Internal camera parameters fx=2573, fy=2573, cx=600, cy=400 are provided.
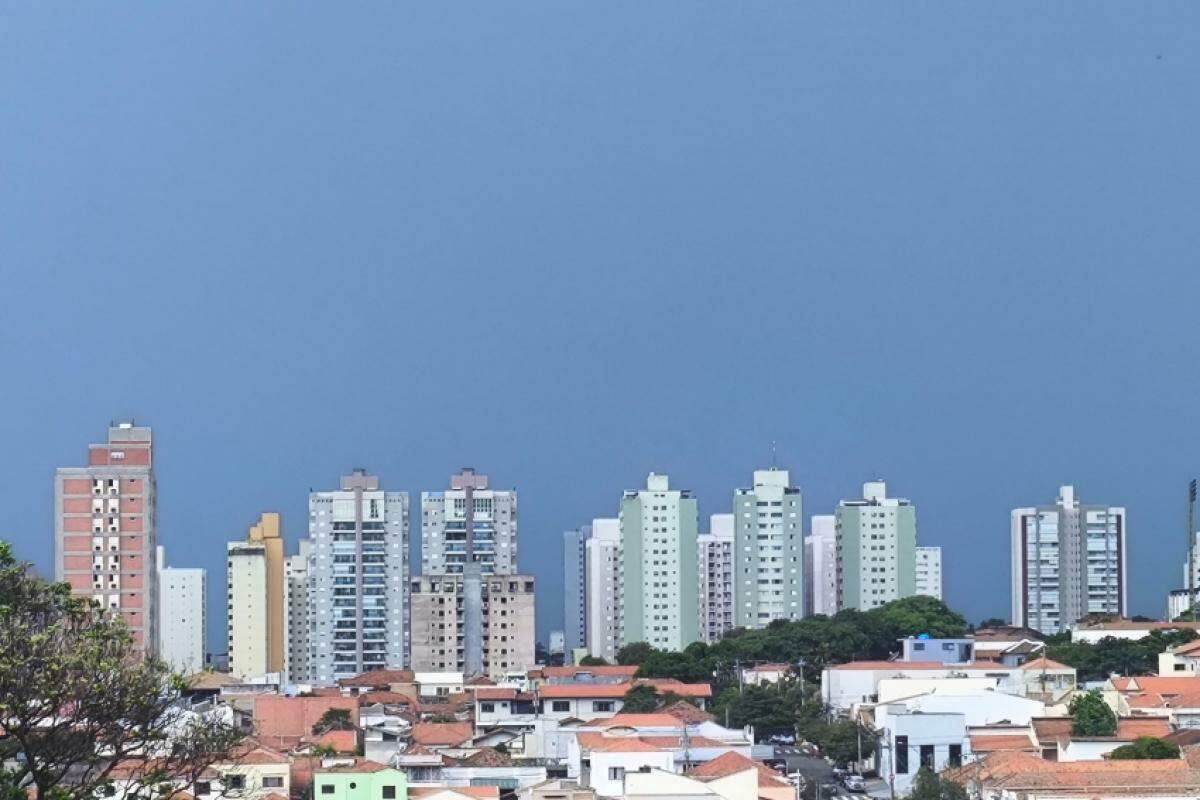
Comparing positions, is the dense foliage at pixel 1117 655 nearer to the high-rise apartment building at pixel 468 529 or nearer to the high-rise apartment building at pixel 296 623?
the high-rise apartment building at pixel 468 529

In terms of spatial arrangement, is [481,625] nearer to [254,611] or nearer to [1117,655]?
[254,611]

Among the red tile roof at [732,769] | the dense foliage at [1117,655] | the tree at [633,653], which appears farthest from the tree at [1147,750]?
the tree at [633,653]

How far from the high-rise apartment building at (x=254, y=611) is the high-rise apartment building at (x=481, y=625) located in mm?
5033

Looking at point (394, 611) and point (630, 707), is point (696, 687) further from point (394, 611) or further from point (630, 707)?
point (394, 611)

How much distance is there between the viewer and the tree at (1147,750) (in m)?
22.9

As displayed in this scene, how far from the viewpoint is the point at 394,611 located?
47688 millimetres

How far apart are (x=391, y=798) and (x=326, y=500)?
1073 inches

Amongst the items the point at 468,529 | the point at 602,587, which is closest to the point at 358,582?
the point at 468,529

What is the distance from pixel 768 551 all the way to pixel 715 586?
131cm

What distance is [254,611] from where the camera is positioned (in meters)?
51.2

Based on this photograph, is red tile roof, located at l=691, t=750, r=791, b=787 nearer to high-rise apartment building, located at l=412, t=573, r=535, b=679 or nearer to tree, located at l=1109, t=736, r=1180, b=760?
tree, located at l=1109, t=736, r=1180, b=760

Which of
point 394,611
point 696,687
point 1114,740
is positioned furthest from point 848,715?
point 394,611

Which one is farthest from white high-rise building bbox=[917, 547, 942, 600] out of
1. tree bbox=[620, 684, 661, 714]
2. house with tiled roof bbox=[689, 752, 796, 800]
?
house with tiled roof bbox=[689, 752, 796, 800]

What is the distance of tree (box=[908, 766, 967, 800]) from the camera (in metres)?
22.1
